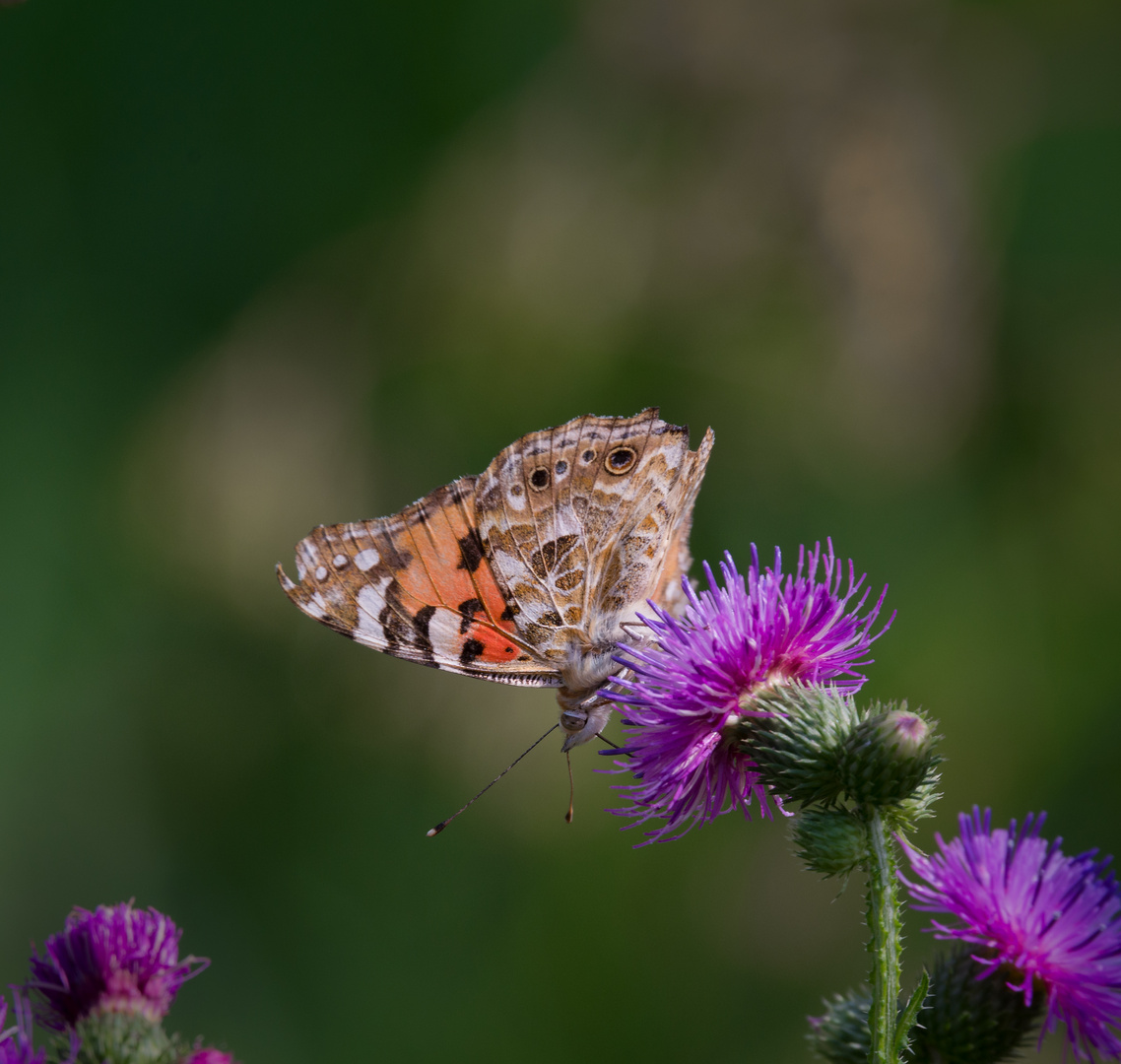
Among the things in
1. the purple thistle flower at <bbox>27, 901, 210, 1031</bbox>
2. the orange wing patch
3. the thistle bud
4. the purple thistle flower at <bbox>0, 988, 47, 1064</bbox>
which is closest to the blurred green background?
the orange wing patch

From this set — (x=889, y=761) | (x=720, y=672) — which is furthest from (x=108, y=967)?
(x=889, y=761)

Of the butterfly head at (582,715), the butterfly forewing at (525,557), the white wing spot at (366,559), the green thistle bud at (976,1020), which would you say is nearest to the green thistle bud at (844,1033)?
the green thistle bud at (976,1020)

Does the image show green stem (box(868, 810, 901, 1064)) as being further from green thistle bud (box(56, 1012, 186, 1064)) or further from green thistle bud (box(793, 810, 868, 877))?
green thistle bud (box(56, 1012, 186, 1064))

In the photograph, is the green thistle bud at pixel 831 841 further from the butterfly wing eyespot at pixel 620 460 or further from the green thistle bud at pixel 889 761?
the butterfly wing eyespot at pixel 620 460

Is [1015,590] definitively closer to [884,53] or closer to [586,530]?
[884,53]

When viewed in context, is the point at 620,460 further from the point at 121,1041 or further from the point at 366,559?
the point at 121,1041

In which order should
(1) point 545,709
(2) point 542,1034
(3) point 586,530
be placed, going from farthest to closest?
(1) point 545,709
(2) point 542,1034
(3) point 586,530

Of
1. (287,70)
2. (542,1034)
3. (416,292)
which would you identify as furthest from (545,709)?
(287,70)
